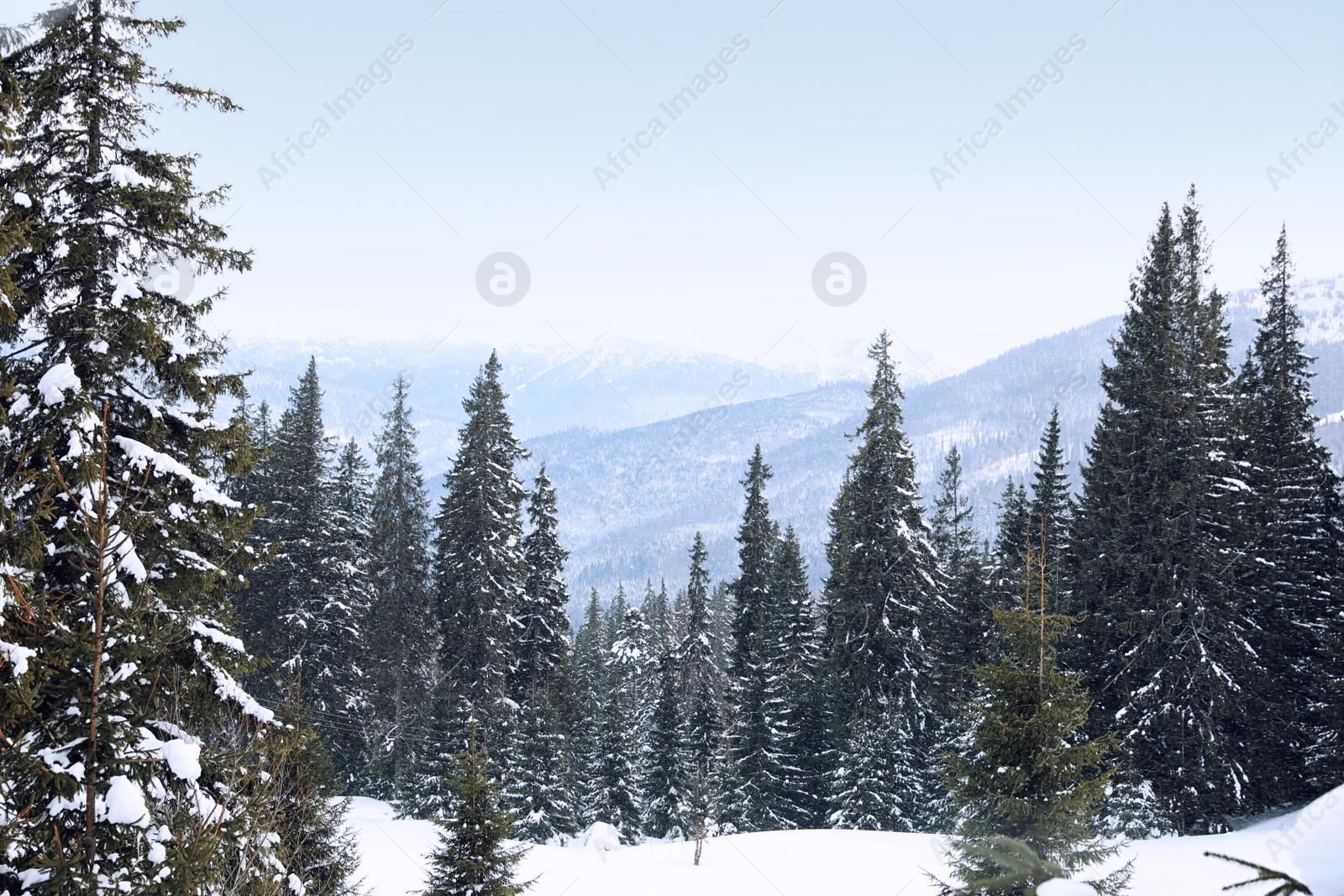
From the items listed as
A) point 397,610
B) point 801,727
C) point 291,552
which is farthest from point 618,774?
point 291,552

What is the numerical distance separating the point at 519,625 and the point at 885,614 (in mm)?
16635

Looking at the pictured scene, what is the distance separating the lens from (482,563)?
3497cm

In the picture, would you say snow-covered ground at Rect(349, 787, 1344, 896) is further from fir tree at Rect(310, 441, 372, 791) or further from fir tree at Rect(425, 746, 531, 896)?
fir tree at Rect(310, 441, 372, 791)

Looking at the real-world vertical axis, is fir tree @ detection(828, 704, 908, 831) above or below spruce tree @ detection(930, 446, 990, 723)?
below

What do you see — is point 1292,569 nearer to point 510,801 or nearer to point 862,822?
point 862,822

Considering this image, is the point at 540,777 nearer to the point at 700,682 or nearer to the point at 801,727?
the point at 801,727


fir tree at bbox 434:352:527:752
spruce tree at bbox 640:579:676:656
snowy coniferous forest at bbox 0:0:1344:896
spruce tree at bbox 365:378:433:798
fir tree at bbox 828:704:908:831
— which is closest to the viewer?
snowy coniferous forest at bbox 0:0:1344:896

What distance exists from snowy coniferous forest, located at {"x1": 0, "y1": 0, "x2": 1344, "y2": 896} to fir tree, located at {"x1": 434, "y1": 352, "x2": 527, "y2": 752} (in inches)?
6.9

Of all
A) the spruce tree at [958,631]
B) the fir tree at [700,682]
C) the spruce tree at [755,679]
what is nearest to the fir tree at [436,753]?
the fir tree at [700,682]

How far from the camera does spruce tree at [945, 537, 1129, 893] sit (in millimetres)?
10664

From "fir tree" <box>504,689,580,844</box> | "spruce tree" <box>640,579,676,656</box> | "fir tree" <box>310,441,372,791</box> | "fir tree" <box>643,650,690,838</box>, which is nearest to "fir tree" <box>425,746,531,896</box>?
"fir tree" <box>504,689,580,844</box>

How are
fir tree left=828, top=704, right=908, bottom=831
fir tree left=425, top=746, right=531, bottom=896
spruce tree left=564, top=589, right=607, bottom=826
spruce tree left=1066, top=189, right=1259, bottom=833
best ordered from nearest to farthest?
fir tree left=425, top=746, right=531, bottom=896, spruce tree left=1066, top=189, right=1259, bottom=833, fir tree left=828, top=704, right=908, bottom=831, spruce tree left=564, top=589, right=607, bottom=826

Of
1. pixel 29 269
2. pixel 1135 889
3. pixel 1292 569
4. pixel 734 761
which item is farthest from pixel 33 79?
pixel 734 761

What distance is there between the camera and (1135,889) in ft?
47.0
